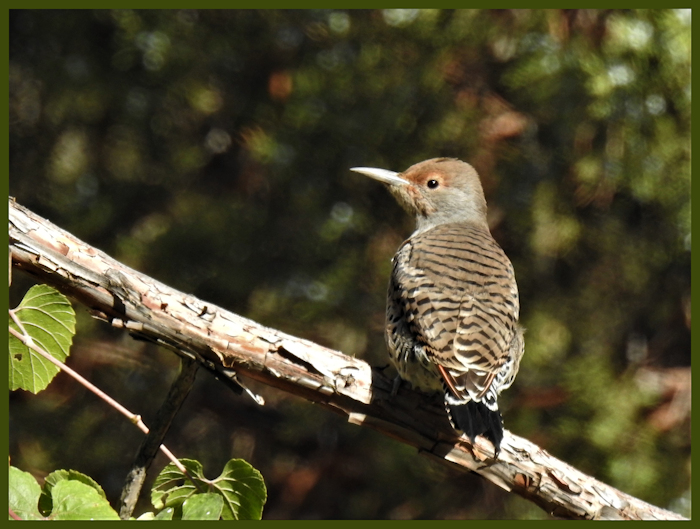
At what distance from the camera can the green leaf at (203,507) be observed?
2439 millimetres

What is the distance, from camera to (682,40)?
4992 mm

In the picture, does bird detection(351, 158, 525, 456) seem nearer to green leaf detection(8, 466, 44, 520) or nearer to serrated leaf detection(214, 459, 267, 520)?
serrated leaf detection(214, 459, 267, 520)

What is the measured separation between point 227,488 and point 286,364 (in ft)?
1.74

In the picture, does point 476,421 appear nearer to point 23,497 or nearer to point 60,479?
point 60,479

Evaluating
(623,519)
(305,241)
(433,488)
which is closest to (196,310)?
(623,519)

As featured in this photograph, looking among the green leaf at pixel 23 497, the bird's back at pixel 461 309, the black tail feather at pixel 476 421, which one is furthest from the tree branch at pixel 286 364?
the green leaf at pixel 23 497

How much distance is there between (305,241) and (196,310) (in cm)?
→ 266

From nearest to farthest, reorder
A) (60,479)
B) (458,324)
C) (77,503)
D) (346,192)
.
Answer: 1. (77,503)
2. (60,479)
3. (458,324)
4. (346,192)

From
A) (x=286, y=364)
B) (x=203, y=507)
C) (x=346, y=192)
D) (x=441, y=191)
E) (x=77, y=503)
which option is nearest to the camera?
(x=77, y=503)

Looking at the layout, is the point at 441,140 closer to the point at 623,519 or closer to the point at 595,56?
the point at 595,56

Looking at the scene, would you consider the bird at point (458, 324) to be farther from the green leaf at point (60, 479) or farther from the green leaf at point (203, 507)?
the green leaf at point (60, 479)

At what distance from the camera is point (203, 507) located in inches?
97.3

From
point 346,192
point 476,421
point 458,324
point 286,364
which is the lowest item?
point 476,421

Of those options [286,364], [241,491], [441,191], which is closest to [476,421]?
[286,364]
